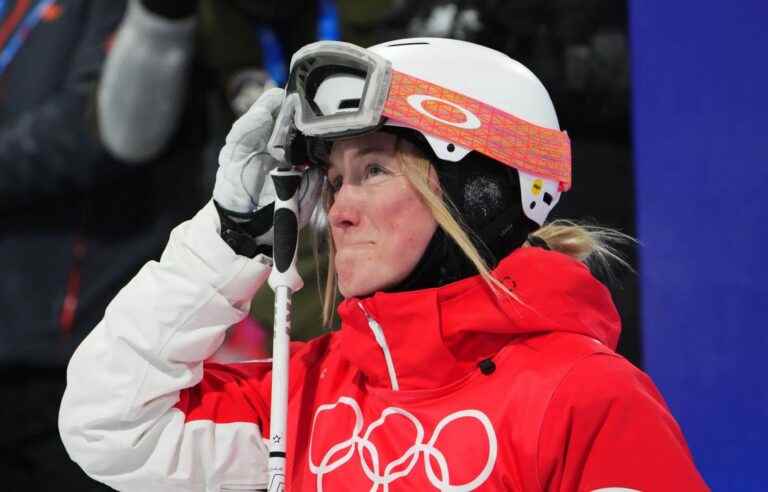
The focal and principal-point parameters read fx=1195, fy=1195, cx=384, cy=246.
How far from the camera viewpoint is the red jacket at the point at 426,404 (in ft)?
4.60

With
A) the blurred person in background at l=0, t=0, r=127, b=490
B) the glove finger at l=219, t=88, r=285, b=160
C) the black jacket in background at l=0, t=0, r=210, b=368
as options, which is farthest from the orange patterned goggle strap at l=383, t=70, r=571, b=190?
the blurred person in background at l=0, t=0, r=127, b=490

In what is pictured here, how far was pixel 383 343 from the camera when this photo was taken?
1.58 m

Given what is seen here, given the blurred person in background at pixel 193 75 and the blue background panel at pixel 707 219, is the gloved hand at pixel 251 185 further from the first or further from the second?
the blurred person in background at pixel 193 75

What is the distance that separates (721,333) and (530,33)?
84 centimetres

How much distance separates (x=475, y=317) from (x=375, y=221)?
20 centimetres

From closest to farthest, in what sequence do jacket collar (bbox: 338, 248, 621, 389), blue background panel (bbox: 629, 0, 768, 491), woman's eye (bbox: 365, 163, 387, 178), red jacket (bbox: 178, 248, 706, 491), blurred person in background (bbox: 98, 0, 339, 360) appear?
red jacket (bbox: 178, 248, 706, 491)
jacket collar (bbox: 338, 248, 621, 389)
woman's eye (bbox: 365, 163, 387, 178)
blue background panel (bbox: 629, 0, 768, 491)
blurred person in background (bbox: 98, 0, 339, 360)

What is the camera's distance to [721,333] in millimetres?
1955

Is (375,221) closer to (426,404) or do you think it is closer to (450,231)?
(450,231)

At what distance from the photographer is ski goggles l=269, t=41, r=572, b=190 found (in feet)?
5.17

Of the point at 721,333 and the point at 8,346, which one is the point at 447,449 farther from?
the point at 8,346

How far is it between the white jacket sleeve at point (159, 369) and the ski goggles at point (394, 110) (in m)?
0.22

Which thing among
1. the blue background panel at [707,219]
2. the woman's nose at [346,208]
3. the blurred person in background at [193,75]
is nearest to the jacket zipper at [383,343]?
the woman's nose at [346,208]

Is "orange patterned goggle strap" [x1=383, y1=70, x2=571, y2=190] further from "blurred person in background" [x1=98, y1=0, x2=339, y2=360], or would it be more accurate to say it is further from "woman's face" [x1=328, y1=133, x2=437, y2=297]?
"blurred person in background" [x1=98, y1=0, x2=339, y2=360]

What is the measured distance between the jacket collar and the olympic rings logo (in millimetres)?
62
